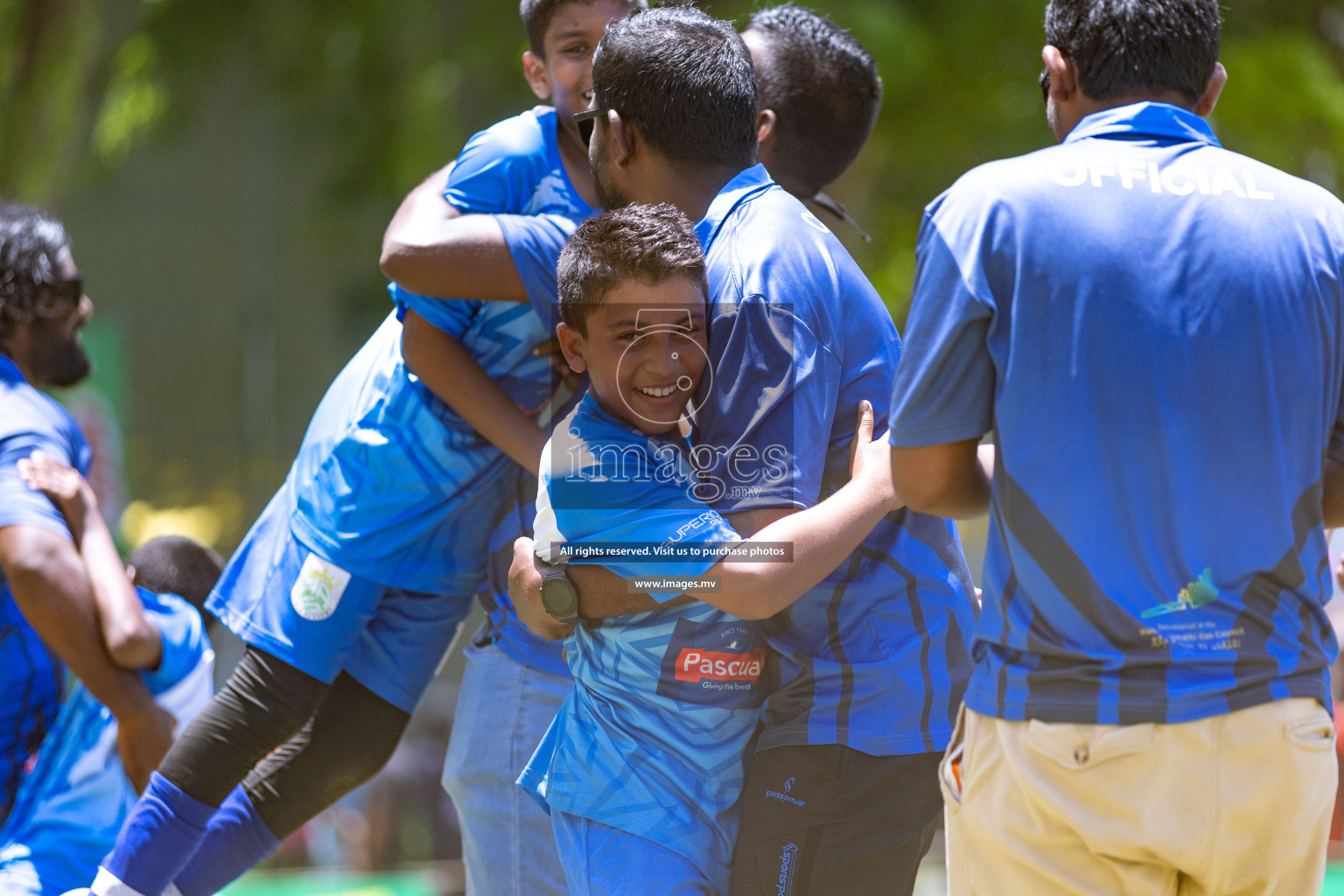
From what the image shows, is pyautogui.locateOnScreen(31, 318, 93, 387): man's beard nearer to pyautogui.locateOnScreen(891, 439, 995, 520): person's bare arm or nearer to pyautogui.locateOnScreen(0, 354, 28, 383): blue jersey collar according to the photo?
pyautogui.locateOnScreen(0, 354, 28, 383): blue jersey collar

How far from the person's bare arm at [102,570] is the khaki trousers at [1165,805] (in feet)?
7.01

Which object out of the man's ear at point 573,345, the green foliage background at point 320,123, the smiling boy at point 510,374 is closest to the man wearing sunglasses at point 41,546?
the smiling boy at point 510,374

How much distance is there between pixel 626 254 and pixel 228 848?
1.71 metres

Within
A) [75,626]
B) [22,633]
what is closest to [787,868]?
[75,626]

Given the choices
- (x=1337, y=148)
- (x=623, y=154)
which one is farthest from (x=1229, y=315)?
(x=1337, y=148)

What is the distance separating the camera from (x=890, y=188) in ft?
37.0

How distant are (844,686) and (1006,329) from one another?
0.60 metres

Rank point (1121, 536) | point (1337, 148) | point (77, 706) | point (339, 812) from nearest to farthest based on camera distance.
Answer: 1. point (1121, 536)
2. point (77, 706)
3. point (1337, 148)
4. point (339, 812)

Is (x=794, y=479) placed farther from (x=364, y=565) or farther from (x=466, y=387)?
(x=364, y=565)

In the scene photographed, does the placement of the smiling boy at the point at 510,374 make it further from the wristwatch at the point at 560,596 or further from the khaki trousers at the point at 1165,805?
the khaki trousers at the point at 1165,805

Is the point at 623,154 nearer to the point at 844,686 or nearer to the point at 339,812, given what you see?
the point at 844,686

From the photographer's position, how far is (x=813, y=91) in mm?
2850

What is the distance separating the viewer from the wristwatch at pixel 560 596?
197 cm

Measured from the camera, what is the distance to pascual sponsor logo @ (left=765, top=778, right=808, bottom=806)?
1947mm
